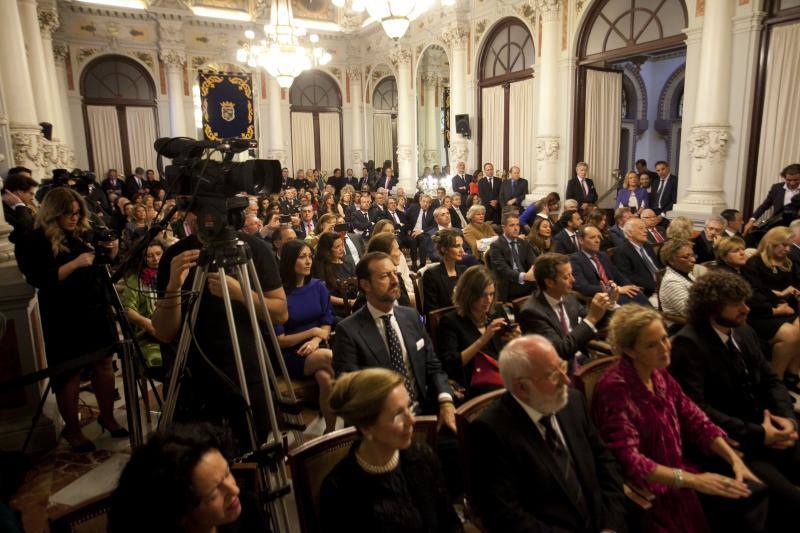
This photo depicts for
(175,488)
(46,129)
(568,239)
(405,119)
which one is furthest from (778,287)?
(405,119)

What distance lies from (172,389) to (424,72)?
1474cm

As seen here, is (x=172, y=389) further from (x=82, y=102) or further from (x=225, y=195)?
(x=82, y=102)

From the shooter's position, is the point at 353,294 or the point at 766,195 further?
the point at 766,195

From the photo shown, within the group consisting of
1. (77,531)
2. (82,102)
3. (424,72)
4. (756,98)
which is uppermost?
(424,72)

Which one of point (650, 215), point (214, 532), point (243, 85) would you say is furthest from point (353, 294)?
point (243, 85)

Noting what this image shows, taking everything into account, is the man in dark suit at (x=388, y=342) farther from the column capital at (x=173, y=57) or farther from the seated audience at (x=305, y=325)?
the column capital at (x=173, y=57)

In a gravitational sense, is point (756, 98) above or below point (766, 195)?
above

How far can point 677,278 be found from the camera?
3537 mm

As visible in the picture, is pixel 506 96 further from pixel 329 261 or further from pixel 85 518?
pixel 85 518

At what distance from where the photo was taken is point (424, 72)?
600 inches

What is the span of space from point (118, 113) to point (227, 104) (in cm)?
263

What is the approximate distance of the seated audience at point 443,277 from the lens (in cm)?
358

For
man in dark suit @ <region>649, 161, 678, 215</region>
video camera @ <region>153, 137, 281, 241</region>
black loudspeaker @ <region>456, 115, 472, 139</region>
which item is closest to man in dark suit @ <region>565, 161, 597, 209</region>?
man in dark suit @ <region>649, 161, 678, 215</region>

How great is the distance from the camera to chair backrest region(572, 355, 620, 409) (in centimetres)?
216
